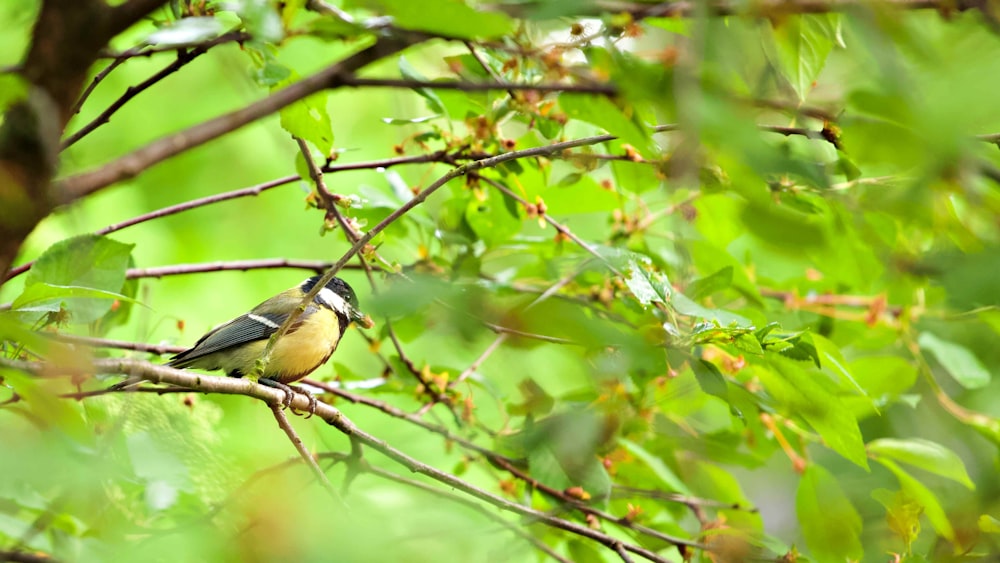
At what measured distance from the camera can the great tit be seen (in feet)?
9.06

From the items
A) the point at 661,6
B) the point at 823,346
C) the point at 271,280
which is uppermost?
the point at 661,6

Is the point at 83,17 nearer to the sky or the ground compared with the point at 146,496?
nearer to the sky

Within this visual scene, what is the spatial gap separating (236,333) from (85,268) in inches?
51.8

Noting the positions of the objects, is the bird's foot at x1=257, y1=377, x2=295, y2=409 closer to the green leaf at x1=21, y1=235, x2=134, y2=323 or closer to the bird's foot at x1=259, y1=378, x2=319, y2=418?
the bird's foot at x1=259, y1=378, x2=319, y2=418

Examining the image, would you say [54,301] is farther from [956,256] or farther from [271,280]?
[271,280]

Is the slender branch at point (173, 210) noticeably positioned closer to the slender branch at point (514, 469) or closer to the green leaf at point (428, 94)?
the green leaf at point (428, 94)

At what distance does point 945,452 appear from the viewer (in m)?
2.10

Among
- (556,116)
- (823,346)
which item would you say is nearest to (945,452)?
(823,346)

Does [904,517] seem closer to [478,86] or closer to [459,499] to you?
[459,499]

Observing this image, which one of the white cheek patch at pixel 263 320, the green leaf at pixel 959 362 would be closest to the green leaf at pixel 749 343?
the green leaf at pixel 959 362

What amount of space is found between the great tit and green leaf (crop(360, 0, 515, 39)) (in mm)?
1925

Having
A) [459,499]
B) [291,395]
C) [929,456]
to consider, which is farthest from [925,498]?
[291,395]

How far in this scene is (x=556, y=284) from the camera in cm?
192

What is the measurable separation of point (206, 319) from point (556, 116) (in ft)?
7.53
